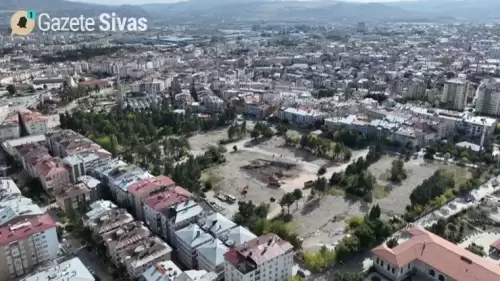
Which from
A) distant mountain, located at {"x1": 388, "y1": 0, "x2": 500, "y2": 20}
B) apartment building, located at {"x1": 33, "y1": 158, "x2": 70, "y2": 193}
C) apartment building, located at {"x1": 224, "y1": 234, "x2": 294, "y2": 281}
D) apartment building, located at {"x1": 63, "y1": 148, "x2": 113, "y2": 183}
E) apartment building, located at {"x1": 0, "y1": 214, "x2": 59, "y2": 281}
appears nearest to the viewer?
apartment building, located at {"x1": 224, "y1": 234, "x2": 294, "y2": 281}

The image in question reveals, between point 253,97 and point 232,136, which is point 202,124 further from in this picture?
point 253,97

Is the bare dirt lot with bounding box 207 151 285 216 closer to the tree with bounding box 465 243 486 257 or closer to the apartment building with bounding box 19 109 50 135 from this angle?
the tree with bounding box 465 243 486 257

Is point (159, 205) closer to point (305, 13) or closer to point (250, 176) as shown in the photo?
point (250, 176)

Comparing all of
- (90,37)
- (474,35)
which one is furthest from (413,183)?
(90,37)

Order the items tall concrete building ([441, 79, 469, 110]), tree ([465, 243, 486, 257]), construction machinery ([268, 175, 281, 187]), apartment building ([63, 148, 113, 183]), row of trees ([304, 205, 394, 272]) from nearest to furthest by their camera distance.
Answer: row of trees ([304, 205, 394, 272]) → tree ([465, 243, 486, 257]) → apartment building ([63, 148, 113, 183]) → construction machinery ([268, 175, 281, 187]) → tall concrete building ([441, 79, 469, 110])

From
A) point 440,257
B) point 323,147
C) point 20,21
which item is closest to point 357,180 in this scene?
point 323,147

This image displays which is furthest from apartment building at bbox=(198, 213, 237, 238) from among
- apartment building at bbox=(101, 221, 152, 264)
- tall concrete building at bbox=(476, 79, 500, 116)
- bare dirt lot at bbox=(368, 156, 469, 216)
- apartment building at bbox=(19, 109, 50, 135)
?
tall concrete building at bbox=(476, 79, 500, 116)

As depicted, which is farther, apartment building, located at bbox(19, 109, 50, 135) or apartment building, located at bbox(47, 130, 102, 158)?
apartment building, located at bbox(19, 109, 50, 135)

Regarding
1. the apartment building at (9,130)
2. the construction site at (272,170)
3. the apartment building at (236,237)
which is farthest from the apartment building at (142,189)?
the apartment building at (9,130)
